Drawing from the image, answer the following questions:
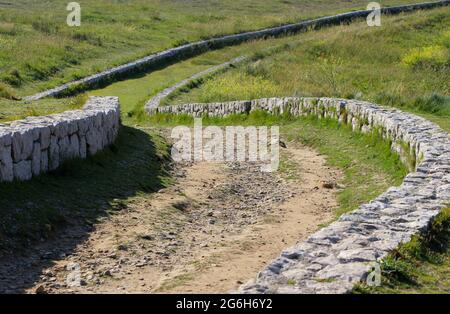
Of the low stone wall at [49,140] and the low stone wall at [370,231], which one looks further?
the low stone wall at [49,140]

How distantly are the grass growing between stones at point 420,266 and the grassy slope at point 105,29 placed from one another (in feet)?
79.7

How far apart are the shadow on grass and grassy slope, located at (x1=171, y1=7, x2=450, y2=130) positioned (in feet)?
26.5

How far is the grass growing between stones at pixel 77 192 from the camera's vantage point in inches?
423

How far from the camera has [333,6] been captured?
3187 inches

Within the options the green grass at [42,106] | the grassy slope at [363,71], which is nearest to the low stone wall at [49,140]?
the green grass at [42,106]

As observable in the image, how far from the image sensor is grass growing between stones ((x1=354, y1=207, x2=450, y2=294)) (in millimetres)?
7875

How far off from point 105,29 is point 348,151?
3534cm

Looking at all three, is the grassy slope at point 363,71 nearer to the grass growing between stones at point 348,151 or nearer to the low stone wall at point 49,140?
the grass growing between stones at point 348,151

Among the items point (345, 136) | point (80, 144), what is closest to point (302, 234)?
point (80, 144)
